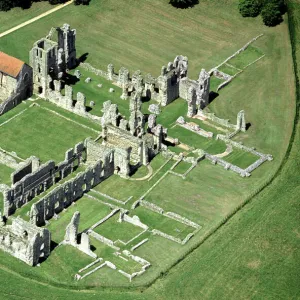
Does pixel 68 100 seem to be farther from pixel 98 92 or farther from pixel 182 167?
pixel 182 167

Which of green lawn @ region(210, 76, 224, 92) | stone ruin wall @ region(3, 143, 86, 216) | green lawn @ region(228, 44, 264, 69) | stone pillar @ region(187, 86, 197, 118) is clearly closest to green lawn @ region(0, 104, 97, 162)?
stone ruin wall @ region(3, 143, 86, 216)

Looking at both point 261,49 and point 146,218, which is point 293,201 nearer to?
point 146,218

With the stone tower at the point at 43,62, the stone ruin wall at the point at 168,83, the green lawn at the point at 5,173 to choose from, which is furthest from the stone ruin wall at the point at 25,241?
the stone ruin wall at the point at 168,83

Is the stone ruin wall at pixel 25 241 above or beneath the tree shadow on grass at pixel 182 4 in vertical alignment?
above

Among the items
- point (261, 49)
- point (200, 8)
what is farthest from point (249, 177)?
point (200, 8)

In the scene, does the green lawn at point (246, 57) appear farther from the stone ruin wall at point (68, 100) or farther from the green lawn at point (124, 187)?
the green lawn at point (124, 187)

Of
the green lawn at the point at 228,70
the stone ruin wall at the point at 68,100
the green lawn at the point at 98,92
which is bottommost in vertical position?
the green lawn at the point at 98,92

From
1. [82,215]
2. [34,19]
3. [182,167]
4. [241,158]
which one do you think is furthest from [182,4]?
[82,215]
